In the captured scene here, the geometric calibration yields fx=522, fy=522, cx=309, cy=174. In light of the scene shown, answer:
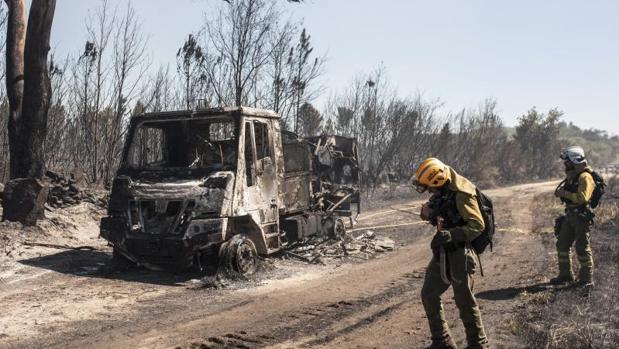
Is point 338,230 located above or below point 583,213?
below

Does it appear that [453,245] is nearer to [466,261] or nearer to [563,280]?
[466,261]

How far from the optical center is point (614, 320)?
209 inches

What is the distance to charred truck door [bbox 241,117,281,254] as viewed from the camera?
7.67 m

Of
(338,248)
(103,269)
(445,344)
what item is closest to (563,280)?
(445,344)

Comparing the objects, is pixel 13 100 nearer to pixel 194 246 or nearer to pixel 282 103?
pixel 194 246

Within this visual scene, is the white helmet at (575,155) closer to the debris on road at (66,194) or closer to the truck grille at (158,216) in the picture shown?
the truck grille at (158,216)

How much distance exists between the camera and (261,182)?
7.95 metres

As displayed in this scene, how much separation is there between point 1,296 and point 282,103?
14.8m

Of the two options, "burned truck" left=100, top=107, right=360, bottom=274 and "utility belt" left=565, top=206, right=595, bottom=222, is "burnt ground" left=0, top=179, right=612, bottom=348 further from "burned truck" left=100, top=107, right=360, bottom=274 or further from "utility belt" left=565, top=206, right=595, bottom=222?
"utility belt" left=565, top=206, right=595, bottom=222

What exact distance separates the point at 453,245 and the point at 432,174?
62cm

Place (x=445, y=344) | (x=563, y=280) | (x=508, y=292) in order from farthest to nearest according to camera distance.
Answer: (x=563, y=280) < (x=508, y=292) < (x=445, y=344)

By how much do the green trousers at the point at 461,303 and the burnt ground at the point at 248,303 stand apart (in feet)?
1.55

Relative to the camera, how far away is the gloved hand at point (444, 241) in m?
4.25

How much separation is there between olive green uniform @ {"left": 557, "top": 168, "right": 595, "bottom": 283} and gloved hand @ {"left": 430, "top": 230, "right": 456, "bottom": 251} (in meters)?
3.41
